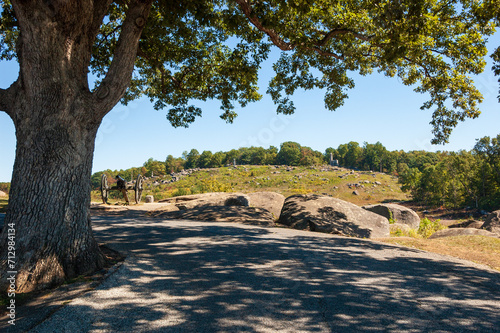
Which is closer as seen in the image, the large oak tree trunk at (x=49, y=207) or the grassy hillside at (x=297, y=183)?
the large oak tree trunk at (x=49, y=207)

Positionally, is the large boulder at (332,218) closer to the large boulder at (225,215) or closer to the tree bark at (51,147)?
the large boulder at (225,215)

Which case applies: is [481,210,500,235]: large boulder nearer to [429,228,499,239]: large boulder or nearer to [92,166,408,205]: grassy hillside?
[429,228,499,239]: large boulder

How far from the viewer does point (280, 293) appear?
3551mm

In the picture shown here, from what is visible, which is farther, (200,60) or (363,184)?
(363,184)

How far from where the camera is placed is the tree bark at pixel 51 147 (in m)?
3.70

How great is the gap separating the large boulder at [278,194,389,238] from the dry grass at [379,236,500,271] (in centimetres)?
136

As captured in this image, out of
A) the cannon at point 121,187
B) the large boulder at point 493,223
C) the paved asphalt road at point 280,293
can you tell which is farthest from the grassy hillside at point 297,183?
the paved asphalt road at point 280,293

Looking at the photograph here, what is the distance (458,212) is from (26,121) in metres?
53.7

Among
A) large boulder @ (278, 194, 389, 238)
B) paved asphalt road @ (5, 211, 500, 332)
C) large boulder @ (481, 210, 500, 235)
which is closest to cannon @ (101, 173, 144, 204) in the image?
large boulder @ (278, 194, 389, 238)

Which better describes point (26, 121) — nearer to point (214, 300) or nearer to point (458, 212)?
point (214, 300)

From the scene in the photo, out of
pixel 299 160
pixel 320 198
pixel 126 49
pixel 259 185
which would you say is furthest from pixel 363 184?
pixel 126 49

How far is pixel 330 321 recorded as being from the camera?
2910 mm

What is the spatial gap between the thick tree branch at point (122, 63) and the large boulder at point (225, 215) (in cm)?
624

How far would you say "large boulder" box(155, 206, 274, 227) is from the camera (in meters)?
9.87
